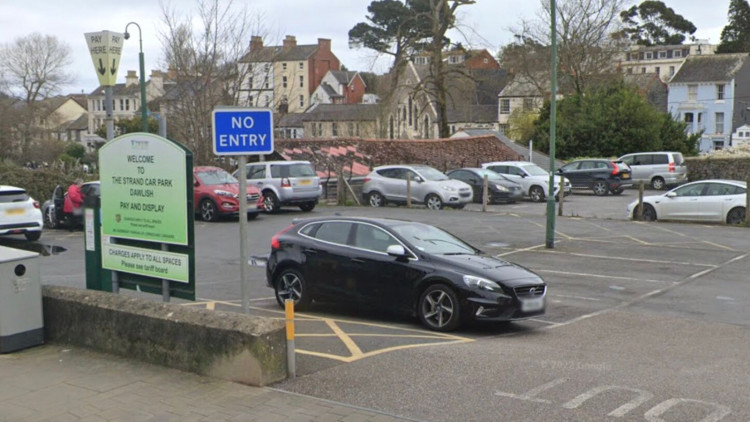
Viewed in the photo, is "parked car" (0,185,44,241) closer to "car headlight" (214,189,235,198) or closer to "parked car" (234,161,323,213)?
"car headlight" (214,189,235,198)

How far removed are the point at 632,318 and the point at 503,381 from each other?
174 inches

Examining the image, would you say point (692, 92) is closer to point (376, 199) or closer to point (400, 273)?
point (376, 199)

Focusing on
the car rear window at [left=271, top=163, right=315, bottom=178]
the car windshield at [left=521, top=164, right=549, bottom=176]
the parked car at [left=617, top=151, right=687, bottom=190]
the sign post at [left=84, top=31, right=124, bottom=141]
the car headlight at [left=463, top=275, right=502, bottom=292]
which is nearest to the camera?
the car headlight at [left=463, top=275, right=502, bottom=292]

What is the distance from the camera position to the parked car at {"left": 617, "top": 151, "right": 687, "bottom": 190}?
123ft

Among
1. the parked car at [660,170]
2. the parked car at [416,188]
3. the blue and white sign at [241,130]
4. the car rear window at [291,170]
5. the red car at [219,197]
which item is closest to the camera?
the blue and white sign at [241,130]

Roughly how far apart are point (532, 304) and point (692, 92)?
2741 inches

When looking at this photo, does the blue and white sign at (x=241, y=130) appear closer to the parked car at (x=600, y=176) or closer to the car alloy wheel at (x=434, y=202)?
the car alloy wheel at (x=434, y=202)

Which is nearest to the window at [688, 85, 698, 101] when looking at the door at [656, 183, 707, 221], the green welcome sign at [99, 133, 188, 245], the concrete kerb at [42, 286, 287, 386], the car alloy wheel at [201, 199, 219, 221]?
the door at [656, 183, 707, 221]

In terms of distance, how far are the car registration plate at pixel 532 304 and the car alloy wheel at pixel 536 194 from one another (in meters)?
21.9

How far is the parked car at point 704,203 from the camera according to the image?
22.1 metres

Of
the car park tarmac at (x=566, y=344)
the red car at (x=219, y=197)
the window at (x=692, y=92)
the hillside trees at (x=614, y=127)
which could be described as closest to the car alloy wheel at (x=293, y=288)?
the car park tarmac at (x=566, y=344)

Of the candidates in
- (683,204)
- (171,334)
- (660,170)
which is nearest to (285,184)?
(683,204)

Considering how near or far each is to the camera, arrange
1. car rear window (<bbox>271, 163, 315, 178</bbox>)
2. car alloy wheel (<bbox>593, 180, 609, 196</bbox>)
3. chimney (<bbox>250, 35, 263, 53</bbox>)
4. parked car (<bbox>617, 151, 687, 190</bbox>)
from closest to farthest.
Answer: car rear window (<bbox>271, 163, 315, 178</bbox>)
car alloy wheel (<bbox>593, 180, 609, 196</bbox>)
parked car (<bbox>617, 151, 687, 190</bbox>)
chimney (<bbox>250, 35, 263, 53</bbox>)

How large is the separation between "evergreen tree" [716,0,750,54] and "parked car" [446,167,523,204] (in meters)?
65.2
